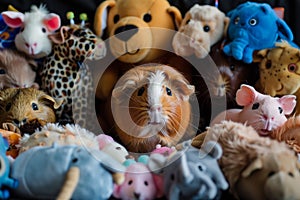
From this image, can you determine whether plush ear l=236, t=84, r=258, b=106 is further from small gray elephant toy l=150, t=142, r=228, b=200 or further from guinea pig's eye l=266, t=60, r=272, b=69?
small gray elephant toy l=150, t=142, r=228, b=200

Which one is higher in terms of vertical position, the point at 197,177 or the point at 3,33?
the point at 3,33

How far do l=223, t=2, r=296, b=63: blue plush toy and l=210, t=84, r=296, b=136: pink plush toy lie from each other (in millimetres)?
146

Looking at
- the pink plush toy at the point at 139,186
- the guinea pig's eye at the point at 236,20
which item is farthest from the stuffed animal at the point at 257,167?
the guinea pig's eye at the point at 236,20

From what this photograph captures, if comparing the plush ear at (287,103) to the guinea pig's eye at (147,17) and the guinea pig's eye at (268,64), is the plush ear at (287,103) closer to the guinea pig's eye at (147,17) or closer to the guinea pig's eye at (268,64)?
the guinea pig's eye at (268,64)

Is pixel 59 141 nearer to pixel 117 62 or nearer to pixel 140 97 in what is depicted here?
pixel 140 97

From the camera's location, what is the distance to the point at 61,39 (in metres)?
1.37

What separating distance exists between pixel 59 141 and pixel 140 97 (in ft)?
0.80

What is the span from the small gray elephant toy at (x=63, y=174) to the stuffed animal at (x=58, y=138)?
0.11 metres

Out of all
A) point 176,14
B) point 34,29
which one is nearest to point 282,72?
point 176,14

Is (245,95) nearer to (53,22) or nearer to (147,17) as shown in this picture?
(147,17)

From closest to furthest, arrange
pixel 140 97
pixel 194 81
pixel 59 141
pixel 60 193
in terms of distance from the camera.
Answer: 1. pixel 60 193
2. pixel 59 141
3. pixel 140 97
4. pixel 194 81

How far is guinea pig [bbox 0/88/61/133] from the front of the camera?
3.93 feet

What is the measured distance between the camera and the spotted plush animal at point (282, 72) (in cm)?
122

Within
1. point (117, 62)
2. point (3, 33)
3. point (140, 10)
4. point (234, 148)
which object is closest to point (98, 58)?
point (117, 62)
